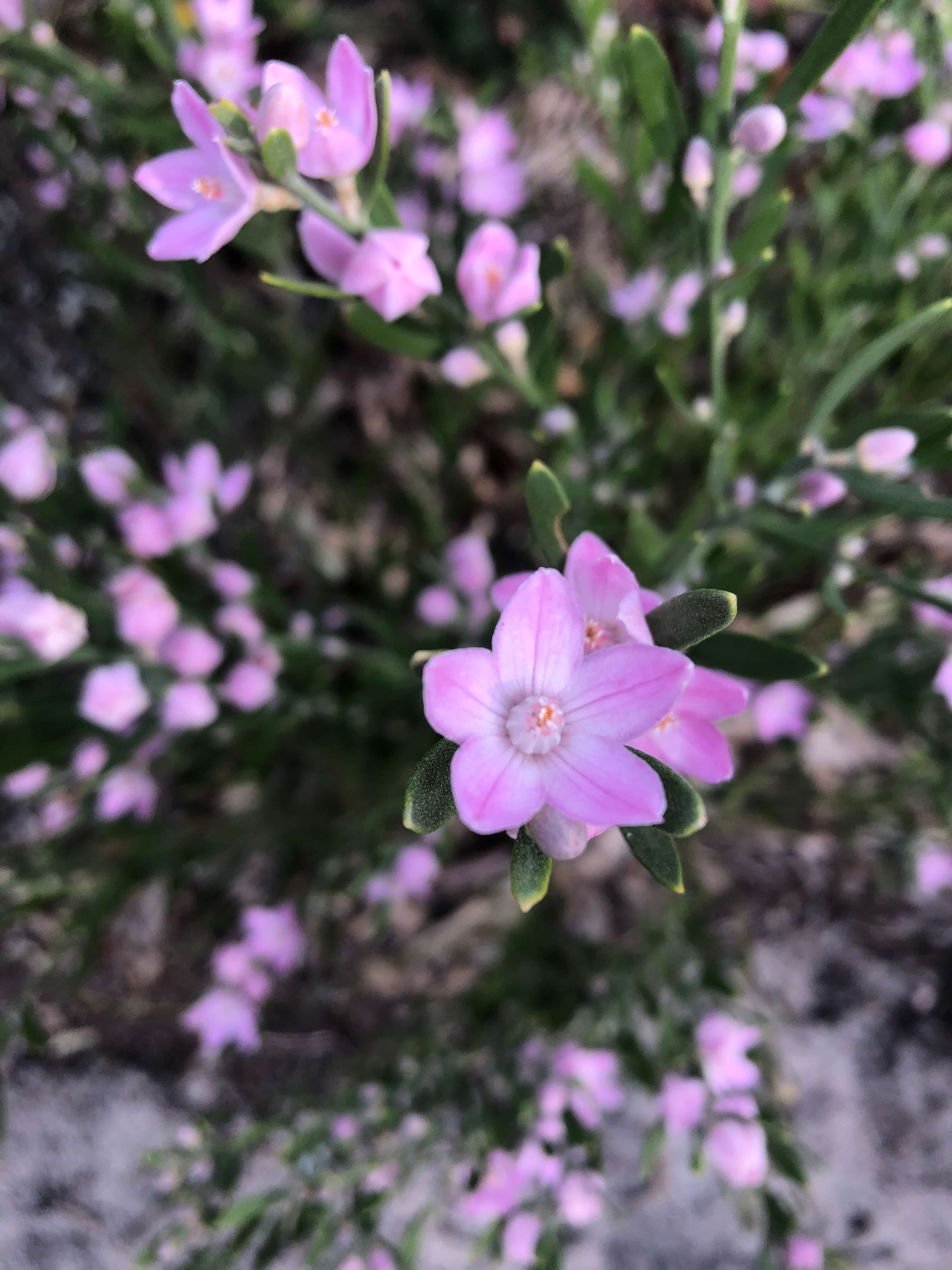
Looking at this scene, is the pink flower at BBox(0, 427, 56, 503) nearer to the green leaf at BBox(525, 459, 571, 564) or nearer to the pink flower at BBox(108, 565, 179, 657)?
the pink flower at BBox(108, 565, 179, 657)

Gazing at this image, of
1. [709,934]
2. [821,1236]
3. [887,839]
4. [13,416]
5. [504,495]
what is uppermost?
[13,416]

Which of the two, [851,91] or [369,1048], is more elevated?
[851,91]

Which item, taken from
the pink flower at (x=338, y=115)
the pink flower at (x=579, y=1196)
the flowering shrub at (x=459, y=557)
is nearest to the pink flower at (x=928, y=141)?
the flowering shrub at (x=459, y=557)

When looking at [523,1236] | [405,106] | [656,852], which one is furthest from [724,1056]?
[405,106]

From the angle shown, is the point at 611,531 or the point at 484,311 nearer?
the point at 484,311

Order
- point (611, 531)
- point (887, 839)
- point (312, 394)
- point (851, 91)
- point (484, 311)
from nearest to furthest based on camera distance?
point (484, 311) < point (611, 531) < point (851, 91) < point (887, 839) < point (312, 394)

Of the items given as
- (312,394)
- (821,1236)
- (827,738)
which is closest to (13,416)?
(312,394)

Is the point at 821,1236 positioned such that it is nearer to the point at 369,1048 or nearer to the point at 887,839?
the point at 887,839

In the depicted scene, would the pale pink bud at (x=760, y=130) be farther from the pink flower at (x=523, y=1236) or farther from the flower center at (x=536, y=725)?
the pink flower at (x=523, y=1236)
